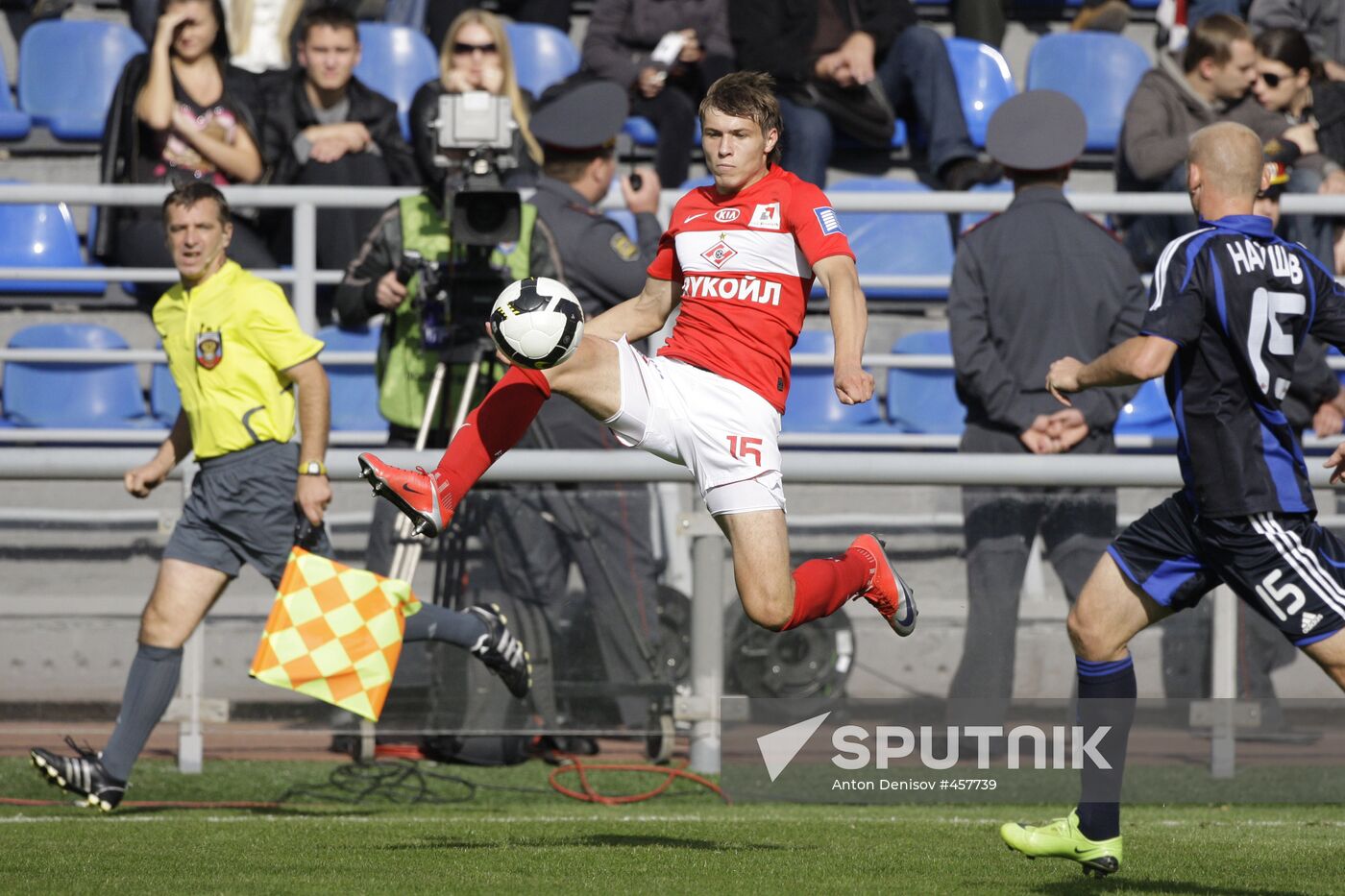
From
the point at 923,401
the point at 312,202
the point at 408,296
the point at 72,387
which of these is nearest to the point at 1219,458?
the point at 408,296

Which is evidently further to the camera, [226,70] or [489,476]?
[226,70]

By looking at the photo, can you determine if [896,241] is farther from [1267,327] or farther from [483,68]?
[1267,327]

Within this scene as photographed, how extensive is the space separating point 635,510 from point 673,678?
68cm

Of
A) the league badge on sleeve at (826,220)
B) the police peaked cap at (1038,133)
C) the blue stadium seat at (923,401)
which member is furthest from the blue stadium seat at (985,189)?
the league badge on sleeve at (826,220)

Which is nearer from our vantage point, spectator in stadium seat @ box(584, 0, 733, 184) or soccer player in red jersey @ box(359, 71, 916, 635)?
soccer player in red jersey @ box(359, 71, 916, 635)

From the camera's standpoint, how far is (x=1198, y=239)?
475 cm

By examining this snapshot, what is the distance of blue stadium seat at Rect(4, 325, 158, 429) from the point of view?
8.94 metres

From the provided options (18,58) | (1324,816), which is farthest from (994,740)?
(18,58)

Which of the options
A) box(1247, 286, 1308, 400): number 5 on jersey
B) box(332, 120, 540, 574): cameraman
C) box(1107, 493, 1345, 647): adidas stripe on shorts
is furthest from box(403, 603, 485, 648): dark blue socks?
box(1247, 286, 1308, 400): number 5 on jersey

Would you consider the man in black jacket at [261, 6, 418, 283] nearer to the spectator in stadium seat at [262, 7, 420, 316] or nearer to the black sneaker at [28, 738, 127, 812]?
the spectator in stadium seat at [262, 7, 420, 316]

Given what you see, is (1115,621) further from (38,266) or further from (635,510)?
(38,266)

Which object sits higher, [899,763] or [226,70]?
[226,70]

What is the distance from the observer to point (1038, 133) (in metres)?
7.41

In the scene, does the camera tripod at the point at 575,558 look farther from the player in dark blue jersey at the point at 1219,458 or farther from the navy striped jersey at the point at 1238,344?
the navy striped jersey at the point at 1238,344
